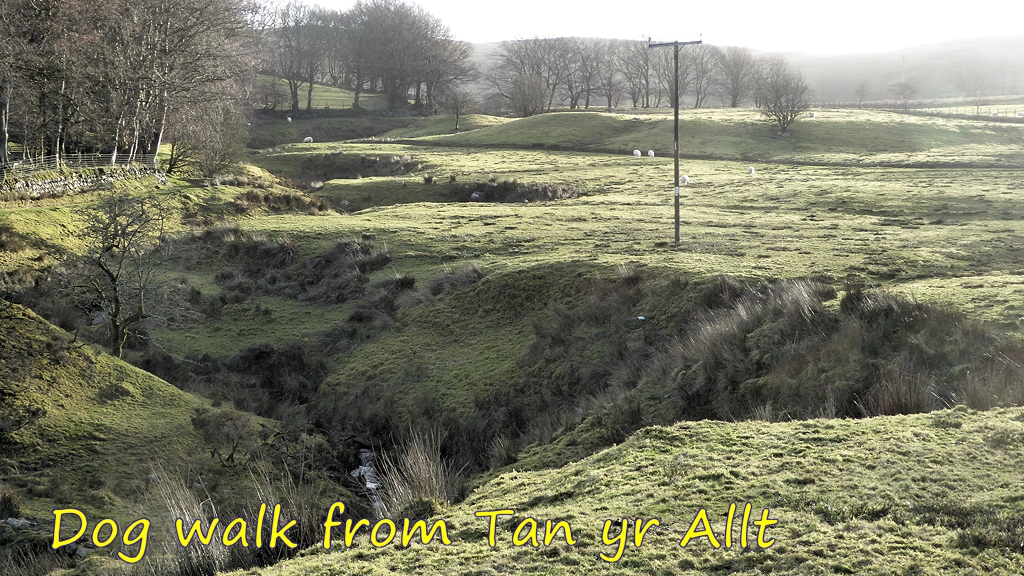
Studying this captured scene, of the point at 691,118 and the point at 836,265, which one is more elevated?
the point at 691,118

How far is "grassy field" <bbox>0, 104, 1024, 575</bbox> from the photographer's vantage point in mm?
6871

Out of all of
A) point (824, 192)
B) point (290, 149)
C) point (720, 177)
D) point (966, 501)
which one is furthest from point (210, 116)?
point (966, 501)

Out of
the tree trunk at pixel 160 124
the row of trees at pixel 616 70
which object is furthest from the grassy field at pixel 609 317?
the row of trees at pixel 616 70

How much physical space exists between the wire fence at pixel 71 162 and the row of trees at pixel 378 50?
64.7 meters

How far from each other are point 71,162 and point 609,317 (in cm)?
2979

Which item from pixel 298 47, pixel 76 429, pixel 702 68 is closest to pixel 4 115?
pixel 76 429

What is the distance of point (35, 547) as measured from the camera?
32.6ft

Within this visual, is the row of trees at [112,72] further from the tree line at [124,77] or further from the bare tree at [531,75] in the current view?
the bare tree at [531,75]

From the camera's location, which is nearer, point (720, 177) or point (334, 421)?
point (334, 421)

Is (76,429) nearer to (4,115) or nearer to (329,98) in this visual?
(4,115)

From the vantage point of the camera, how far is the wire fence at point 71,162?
103 feet

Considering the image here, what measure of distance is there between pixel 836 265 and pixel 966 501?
1343cm

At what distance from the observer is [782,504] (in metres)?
7.26

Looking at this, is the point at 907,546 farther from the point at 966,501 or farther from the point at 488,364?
the point at 488,364
